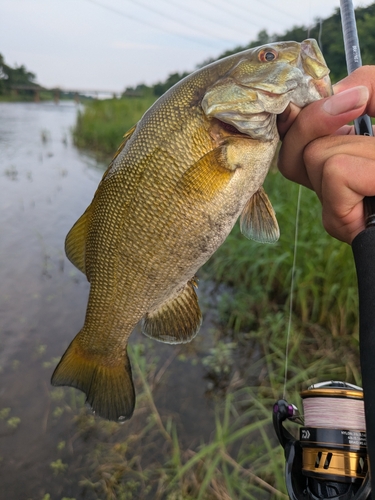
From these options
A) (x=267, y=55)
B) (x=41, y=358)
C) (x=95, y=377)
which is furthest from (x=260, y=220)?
(x=41, y=358)

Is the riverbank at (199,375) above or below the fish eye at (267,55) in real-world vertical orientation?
below

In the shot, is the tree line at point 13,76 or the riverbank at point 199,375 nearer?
the riverbank at point 199,375

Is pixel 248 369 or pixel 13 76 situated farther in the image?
pixel 13 76

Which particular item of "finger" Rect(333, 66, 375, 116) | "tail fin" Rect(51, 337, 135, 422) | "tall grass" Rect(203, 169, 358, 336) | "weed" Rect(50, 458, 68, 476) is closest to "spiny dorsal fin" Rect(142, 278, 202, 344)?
"tail fin" Rect(51, 337, 135, 422)

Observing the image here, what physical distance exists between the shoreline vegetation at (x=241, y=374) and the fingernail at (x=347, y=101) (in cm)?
153

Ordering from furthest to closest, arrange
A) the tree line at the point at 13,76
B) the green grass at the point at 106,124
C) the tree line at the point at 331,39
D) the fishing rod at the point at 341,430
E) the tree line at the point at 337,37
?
the tree line at the point at 13,76 → the green grass at the point at 106,124 → the tree line at the point at 337,37 → the tree line at the point at 331,39 → the fishing rod at the point at 341,430

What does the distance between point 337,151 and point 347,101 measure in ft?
0.50

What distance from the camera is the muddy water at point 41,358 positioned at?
2841 mm

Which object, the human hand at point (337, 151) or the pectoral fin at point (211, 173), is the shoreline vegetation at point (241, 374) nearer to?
the human hand at point (337, 151)

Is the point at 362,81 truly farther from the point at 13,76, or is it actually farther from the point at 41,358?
the point at 13,76

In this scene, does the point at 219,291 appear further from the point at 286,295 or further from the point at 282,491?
the point at 282,491

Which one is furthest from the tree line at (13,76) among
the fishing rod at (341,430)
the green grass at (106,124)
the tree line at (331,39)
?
the fishing rod at (341,430)

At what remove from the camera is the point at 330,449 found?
129 centimetres

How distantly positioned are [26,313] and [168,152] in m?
3.67
